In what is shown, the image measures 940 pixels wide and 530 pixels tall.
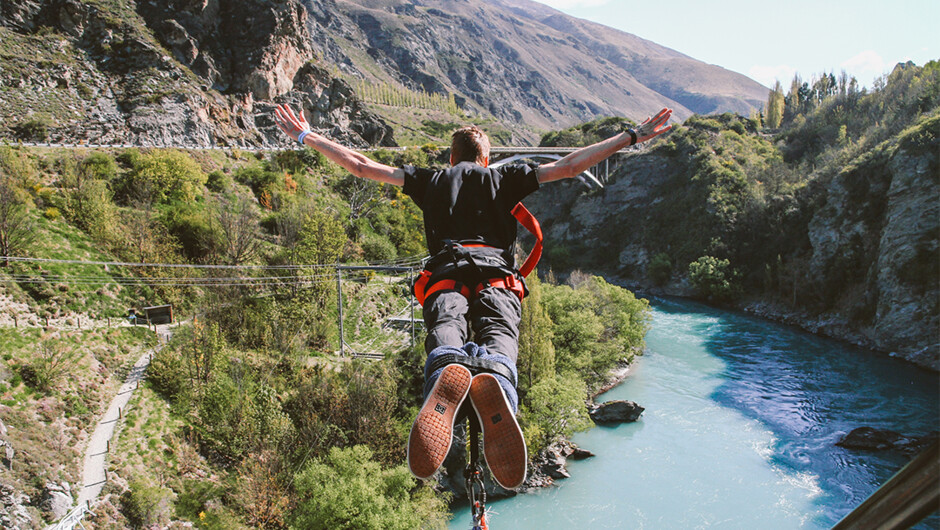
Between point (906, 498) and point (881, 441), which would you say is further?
point (881, 441)

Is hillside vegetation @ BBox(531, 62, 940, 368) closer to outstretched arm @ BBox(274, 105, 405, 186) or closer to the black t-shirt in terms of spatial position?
the black t-shirt

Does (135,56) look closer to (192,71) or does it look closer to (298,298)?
(192,71)

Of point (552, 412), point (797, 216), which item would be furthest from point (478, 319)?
point (797, 216)

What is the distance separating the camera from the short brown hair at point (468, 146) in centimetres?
331

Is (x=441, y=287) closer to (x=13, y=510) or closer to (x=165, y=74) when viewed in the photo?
(x=13, y=510)

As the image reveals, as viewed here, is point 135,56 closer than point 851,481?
No

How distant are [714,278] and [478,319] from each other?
41584 millimetres

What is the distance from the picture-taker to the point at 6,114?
26.4m

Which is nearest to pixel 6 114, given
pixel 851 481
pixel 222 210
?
pixel 222 210

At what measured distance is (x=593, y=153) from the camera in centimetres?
292

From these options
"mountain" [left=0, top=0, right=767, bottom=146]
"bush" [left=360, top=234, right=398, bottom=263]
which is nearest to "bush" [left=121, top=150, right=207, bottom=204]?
"bush" [left=360, top=234, right=398, bottom=263]

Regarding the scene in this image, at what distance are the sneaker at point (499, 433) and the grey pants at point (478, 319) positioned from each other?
0.91 feet

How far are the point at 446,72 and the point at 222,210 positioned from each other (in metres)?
138

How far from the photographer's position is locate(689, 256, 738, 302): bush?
39594mm
